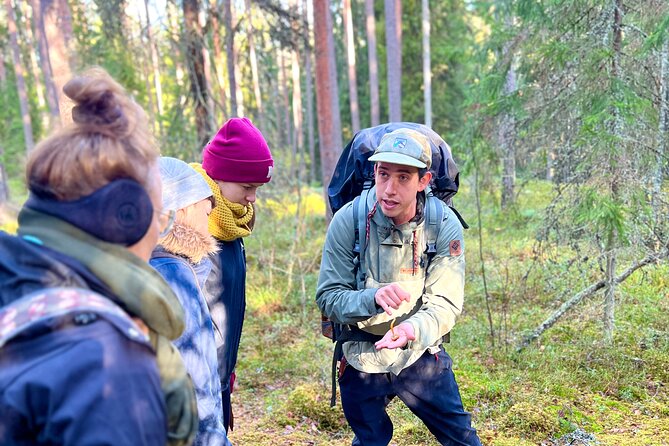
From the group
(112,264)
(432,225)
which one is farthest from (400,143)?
(112,264)

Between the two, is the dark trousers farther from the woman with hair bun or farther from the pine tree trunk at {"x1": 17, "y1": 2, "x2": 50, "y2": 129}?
the pine tree trunk at {"x1": 17, "y1": 2, "x2": 50, "y2": 129}

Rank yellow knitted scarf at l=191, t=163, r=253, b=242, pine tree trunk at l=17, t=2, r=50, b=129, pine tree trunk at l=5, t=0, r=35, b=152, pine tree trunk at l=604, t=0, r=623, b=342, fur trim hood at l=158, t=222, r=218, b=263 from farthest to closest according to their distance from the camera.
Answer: pine tree trunk at l=17, t=2, r=50, b=129 → pine tree trunk at l=5, t=0, r=35, b=152 → pine tree trunk at l=604, t=0, r=623, b=342 → yellow knitted scarf at l=191, t=163, r=253, b=242 → fur trim hood at l=158, t=222, r=218, b=263

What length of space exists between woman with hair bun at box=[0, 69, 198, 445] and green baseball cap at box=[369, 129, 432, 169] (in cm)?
154

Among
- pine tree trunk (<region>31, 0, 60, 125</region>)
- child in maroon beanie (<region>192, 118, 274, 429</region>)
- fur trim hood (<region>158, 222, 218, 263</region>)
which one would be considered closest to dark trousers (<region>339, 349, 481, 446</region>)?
child in maroon beanie (<region>192, 118, 274, 429</region>)

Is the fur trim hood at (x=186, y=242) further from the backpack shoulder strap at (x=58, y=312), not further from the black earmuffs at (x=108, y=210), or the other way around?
the backpack shoulder strap at (x=58, y=312)

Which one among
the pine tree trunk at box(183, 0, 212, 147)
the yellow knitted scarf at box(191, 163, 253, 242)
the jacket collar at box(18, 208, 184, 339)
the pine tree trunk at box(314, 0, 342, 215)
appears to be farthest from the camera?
the pine tree trunk at box(314, 0, 342, 215)

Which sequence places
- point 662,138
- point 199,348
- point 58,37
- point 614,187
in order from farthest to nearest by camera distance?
point 58,37 < point 662,138 < point 614,187 < point 199,348

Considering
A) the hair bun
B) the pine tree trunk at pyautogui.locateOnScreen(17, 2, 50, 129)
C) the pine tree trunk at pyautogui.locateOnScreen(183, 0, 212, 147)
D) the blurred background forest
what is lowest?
the blurred background forest

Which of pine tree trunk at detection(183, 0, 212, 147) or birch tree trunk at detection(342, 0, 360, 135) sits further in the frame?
birch tree trunk at detection(342, 0, 360, 135)

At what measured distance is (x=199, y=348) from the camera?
74.4 inches

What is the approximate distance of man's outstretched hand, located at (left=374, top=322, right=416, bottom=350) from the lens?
245 cm

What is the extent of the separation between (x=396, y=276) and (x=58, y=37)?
309 inches

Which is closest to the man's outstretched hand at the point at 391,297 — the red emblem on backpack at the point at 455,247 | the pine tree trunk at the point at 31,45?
the red emblem on backpack at the point at 455,247

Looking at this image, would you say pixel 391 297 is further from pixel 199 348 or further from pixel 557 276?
pixel 557 276
